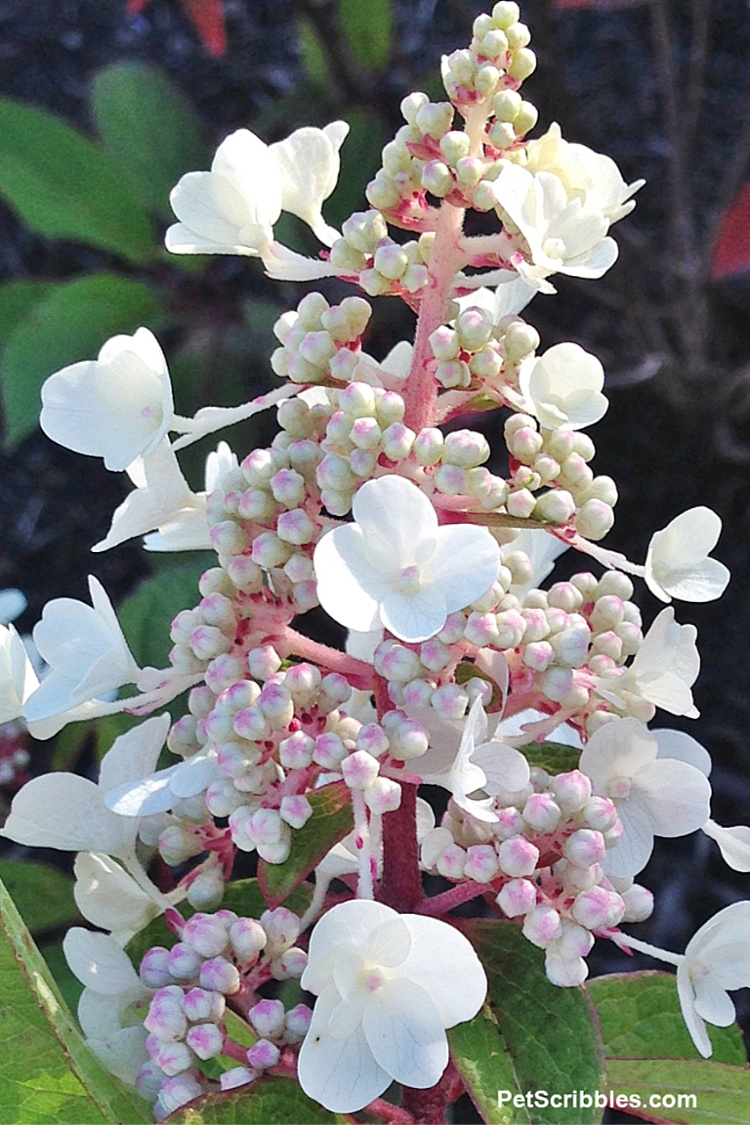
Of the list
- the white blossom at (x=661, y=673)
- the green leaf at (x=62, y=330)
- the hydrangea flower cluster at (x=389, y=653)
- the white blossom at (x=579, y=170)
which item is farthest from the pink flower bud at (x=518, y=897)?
the green leaf at (x=62, y=330)

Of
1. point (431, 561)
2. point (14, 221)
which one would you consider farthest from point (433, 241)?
point (14, 221)

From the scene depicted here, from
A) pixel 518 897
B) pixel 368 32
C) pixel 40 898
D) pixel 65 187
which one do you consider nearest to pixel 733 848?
pixel 518 897

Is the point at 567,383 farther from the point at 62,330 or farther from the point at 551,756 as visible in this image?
the point at 62,330

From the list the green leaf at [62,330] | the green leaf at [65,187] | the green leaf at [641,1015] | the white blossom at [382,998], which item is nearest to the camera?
the white blossom at [382,998]

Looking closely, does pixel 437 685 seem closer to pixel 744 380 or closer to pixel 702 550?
pixel 702 550

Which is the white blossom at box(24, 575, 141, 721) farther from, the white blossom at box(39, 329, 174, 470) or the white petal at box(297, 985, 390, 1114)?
the white petal at box(297, 985, 390, 1114)

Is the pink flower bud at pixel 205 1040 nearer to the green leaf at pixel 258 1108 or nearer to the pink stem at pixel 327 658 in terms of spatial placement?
the green leaf at pixel 258 1108
